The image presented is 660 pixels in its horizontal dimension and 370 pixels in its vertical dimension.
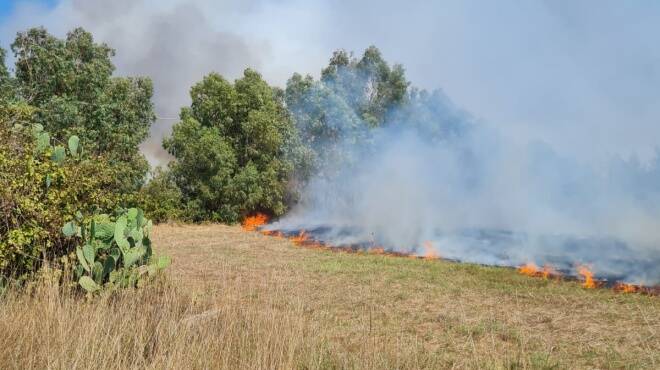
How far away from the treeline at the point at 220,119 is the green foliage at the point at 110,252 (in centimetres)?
1008

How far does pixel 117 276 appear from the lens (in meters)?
6.46

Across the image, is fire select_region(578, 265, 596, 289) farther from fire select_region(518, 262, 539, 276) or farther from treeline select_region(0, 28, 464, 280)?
treeline select_region(0, 28, 464, 280)

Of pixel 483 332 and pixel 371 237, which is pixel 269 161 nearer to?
pixel 371 237

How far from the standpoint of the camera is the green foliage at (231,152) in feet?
73.4

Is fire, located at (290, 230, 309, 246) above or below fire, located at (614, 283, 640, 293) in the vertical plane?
above

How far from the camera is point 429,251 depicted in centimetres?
1439

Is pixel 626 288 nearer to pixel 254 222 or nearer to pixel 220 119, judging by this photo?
pixel 254 222

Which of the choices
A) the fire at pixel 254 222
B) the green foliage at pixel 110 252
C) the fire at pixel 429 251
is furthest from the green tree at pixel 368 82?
the green foliage at pixel 110 252

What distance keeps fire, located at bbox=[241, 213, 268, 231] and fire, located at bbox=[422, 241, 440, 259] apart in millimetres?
8475

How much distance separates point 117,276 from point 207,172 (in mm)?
16708

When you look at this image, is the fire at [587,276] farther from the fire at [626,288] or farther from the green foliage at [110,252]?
the green foliage at [110,252]

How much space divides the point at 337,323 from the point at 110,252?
312 centimetres

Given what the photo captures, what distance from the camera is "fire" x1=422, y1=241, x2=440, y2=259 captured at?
1374 cm

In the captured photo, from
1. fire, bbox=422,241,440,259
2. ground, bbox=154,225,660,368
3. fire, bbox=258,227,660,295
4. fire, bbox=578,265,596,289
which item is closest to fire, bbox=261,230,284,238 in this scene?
fire, bbox=258,227,660,295
